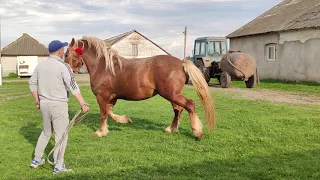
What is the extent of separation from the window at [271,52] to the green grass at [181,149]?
49.2 ft

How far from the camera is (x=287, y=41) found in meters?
23.0

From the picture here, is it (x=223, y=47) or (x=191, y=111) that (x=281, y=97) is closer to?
(x=191, y=111)

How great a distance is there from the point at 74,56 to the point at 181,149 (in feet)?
10.3

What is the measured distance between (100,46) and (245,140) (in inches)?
140

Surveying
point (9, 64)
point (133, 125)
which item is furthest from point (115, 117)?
point (9, 64)

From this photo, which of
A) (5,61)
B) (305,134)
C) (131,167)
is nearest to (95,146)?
(131,167)

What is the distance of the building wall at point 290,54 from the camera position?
20.7m

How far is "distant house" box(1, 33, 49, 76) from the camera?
52.9 metres

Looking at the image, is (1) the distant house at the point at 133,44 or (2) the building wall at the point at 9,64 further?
(1) the distant house at the point at 133,44

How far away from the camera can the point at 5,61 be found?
53.0m

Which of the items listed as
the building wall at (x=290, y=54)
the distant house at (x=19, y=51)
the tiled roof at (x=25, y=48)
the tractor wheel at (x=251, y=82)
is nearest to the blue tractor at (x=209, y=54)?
the tractor wheel at (x=251, y=82)

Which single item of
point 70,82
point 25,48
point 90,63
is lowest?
point 70,82

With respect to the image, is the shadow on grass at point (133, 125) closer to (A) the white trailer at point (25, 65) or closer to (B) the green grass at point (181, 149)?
(B) the green grass at point (181, 149)

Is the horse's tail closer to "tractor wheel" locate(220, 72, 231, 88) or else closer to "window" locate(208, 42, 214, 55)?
"tractor wheel" locate(220, 72, 231, 88)
